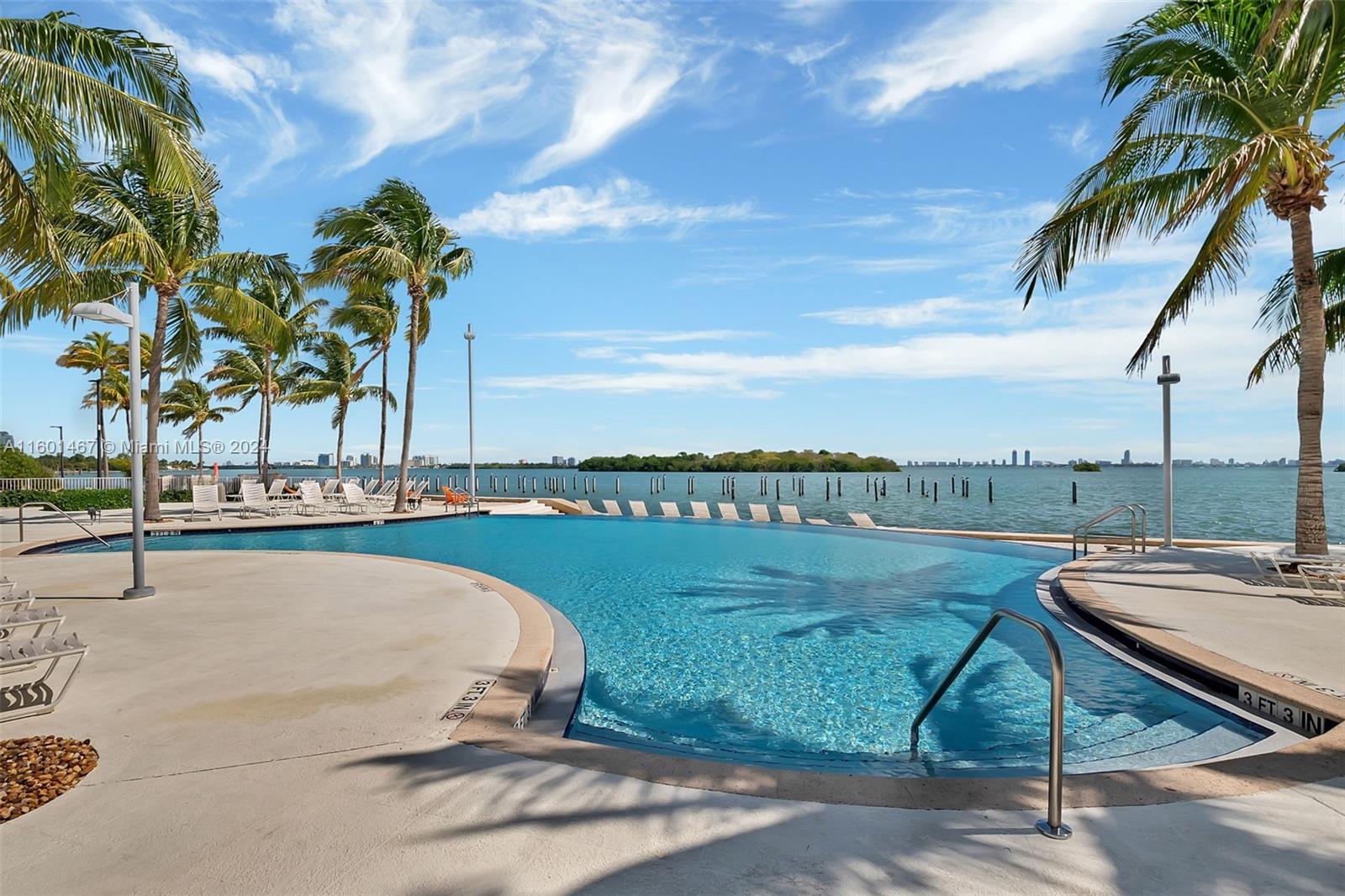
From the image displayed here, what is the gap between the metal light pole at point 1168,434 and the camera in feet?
36.4

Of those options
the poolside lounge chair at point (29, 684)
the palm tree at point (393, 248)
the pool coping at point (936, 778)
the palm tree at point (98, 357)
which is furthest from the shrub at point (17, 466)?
the pool coping at point (936, 778)

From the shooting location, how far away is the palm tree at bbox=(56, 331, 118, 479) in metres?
29.9

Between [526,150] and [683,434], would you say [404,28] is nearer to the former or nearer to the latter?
[526,150]

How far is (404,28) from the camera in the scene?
995 centimetres

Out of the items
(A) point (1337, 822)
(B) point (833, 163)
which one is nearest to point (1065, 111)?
(B) point (833, 163)

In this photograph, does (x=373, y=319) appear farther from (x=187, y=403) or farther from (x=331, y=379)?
Result: (x=187, y=403)

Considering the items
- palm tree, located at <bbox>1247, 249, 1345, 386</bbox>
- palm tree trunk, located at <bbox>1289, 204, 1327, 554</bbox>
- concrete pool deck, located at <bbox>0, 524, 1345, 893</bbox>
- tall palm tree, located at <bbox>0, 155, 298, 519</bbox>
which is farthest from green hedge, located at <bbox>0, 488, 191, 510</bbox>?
palm tree, located at <bbox>1247, 249, 1345, 386</bbox>

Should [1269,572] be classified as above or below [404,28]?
below

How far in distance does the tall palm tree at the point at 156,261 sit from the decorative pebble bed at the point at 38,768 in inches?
477

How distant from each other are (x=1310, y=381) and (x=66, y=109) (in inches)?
579

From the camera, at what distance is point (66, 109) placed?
21.0ft

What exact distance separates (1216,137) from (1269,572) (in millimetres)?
5631

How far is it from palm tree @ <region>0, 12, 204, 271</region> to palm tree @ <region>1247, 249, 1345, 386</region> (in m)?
16.2

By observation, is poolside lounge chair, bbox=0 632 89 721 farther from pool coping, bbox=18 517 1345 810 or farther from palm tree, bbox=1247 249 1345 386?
palm tree, bbox=1247 249 1345 386
